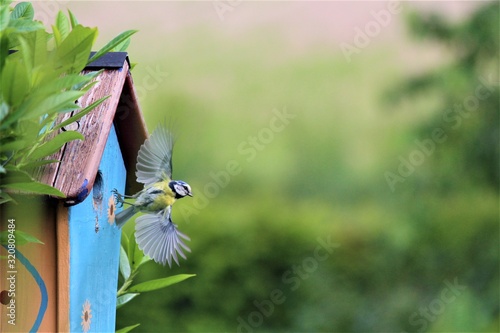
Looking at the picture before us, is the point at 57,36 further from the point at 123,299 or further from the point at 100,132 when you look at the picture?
the point at 123,299

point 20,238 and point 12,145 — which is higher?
point 12,145

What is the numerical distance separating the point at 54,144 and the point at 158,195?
1.17ft

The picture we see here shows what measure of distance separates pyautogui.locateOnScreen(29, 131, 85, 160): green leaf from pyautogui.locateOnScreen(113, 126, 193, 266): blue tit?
0.29 meters

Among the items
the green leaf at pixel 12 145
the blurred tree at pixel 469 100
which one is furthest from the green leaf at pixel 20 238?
the blurred tree at pixel 469 100

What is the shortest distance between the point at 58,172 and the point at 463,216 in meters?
3.76

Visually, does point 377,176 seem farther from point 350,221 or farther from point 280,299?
point 280,299

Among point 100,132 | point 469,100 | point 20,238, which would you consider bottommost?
point 469,100

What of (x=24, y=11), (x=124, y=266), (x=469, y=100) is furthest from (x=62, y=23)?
(x=469, y=100)

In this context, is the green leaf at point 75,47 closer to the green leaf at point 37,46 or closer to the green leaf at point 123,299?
the green leaf at point 37,46

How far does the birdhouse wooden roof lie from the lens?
51.6 inches

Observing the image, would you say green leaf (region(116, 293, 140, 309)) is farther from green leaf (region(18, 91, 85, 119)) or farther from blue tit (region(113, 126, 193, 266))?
green leaf (region(18, 91, 85, 119))

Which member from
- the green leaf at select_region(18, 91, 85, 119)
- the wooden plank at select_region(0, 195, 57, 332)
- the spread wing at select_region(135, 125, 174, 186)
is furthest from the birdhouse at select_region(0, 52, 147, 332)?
the green leaf at select_region(18, 91, 85, 119)

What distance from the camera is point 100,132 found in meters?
1.43

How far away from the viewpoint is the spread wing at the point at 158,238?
1479 millimetres
